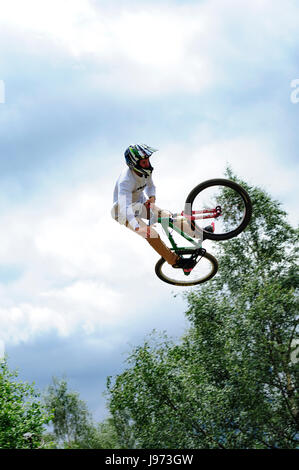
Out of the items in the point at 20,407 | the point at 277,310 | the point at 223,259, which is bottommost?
the point at 20,407

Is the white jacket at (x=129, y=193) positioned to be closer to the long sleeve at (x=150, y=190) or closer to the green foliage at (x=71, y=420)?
the long sleeve at (x=150, y=190)

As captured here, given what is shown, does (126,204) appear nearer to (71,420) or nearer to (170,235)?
(170,235)

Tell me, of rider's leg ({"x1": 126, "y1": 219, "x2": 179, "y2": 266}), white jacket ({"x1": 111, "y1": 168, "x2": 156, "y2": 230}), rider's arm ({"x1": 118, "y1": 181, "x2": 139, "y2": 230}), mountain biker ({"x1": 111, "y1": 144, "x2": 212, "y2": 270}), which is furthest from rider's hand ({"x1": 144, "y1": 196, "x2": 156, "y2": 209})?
rider's arm ({"x1": 118, "y1": 181, "x2": 139, "y2": 230})

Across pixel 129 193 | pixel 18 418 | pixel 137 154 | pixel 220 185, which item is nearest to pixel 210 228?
pixel 220 185

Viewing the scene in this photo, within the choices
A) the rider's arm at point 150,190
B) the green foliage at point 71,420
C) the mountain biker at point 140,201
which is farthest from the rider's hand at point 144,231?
the green foliage at point 71,420

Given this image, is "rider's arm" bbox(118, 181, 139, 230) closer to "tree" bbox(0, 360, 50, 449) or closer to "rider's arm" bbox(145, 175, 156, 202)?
"rider's arm" bbox(145, 175, 156, 202)

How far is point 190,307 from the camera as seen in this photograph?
85.1ft

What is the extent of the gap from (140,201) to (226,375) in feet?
58.9

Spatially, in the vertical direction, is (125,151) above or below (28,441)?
above

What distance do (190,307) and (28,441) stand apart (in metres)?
10.2

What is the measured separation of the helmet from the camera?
7.75 meters

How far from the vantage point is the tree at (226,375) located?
22422 mm
